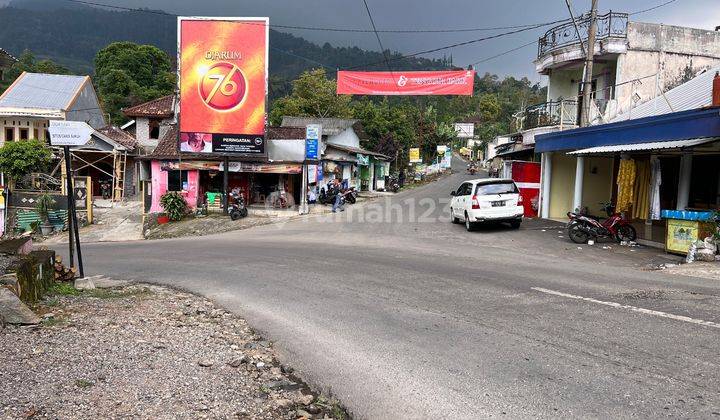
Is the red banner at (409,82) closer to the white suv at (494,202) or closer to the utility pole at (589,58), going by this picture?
the utility pole at (589,58)

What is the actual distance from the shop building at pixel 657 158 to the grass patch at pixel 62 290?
1265cm

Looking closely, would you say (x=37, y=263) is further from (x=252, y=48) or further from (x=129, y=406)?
(x=252, y=48)

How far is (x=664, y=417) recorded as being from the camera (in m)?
3.71

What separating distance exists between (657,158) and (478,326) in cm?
1085

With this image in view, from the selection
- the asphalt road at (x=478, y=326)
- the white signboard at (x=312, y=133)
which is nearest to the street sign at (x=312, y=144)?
the white signboard at (x=312, y=133)

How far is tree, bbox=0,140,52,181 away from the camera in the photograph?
90.9 feet

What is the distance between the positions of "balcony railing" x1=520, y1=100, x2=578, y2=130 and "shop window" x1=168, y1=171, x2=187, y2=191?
18.1 metres

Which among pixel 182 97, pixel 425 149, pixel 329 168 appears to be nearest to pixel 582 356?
pixel 182 97

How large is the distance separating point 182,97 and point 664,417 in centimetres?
2394

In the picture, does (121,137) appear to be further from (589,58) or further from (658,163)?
(658,163)

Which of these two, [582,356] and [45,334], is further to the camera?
[45,334]

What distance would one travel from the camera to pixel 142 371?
178 inches

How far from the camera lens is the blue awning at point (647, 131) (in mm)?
11594

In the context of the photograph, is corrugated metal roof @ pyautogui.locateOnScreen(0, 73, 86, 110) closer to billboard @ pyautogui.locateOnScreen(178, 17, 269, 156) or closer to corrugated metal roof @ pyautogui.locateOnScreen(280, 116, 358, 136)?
billboard @ pyautogui.locateOnScreen(178, 17, 269, 156)
